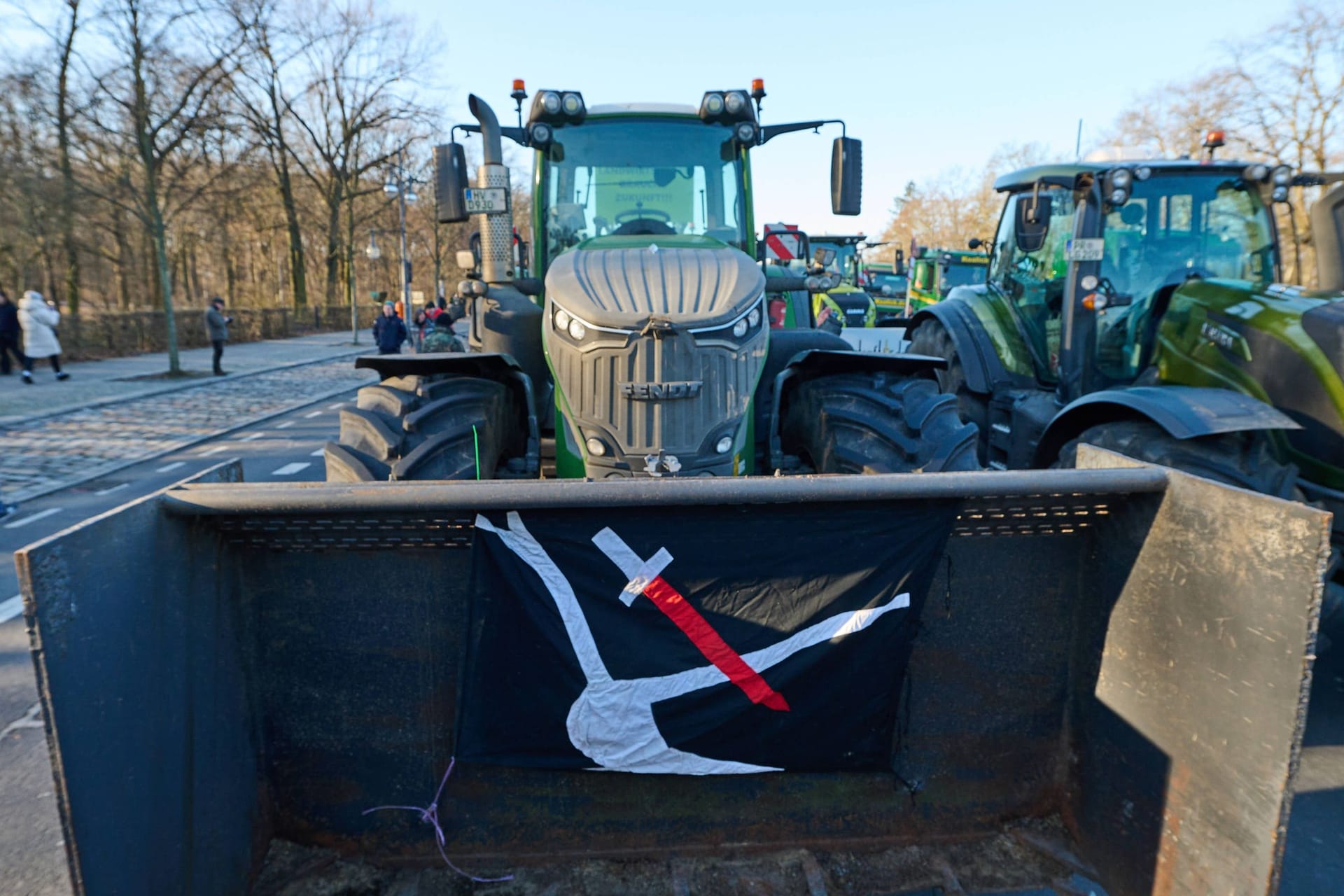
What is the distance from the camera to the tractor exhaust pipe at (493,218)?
14.0 feet

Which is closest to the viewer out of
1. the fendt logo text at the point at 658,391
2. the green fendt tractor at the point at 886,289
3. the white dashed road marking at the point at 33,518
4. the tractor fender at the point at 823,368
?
the fendt logo text at the point at 658,391

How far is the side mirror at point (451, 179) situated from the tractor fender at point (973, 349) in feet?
15.1

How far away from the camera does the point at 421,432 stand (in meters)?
3.76

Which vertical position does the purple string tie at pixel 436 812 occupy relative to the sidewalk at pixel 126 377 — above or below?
below

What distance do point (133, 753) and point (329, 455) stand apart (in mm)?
1667

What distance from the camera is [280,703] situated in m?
2.72

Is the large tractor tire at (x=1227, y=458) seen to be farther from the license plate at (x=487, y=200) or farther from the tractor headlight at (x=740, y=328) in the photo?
the license plate at (x=487, y=200)

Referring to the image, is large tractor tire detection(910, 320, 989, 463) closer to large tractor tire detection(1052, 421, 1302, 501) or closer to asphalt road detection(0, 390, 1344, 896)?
large tractor tire detection(1052, 421, 1302, 501)

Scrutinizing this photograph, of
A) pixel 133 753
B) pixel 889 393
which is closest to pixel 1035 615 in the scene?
pixel 889 393

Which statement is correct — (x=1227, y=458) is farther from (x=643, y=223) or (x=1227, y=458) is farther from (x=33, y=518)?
(x=33, y=518)

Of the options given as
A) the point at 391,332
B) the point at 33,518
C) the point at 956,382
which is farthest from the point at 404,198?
the point at 956,382

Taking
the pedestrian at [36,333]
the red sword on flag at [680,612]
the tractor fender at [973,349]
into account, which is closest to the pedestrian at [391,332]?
the pedestrian at [36,333]

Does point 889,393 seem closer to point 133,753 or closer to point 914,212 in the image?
point 133,753

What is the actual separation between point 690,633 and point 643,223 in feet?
8.97
